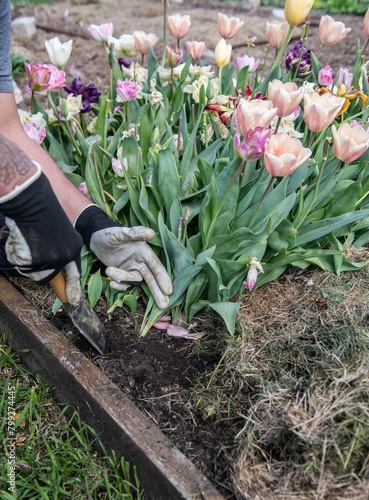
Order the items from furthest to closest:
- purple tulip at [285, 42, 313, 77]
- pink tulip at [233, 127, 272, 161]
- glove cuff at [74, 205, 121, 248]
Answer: purple tulip at [285, 42, 313, 77], glove cuff at [74, 205, 121, 248], pink tulip at [233, 127, 272, 161]

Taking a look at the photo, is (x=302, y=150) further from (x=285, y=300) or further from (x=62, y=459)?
(x=62, y=459)

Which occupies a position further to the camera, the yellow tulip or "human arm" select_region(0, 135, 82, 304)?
the yellow tulip

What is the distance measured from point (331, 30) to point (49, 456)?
5.77ft

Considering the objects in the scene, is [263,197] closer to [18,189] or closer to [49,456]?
[18,189]

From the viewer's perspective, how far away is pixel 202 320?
1.73 m

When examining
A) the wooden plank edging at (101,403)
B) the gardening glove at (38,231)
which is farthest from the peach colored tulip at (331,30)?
the wooden plank edging at (101,403)

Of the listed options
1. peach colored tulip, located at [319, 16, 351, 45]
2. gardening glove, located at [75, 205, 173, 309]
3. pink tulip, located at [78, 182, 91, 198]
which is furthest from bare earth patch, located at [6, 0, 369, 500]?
peach colored tulip, located at [319, 16, 351, 45]

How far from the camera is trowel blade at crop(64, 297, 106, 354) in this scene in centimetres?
161

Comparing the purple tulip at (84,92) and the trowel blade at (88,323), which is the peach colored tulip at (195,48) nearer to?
the purple tulip at (84,92)

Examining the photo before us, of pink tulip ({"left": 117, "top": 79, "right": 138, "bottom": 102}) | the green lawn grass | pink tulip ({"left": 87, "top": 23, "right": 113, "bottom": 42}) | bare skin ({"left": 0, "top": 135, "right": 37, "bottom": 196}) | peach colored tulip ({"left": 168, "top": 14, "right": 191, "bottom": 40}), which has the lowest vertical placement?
the green lawn grass

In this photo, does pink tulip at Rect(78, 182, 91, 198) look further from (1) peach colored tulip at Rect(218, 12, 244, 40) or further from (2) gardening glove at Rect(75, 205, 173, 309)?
(1) peach colored tulip at Rect(218, 12, 244, 40)

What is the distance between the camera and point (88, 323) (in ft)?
5.31

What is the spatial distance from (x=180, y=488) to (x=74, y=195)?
1.01 m

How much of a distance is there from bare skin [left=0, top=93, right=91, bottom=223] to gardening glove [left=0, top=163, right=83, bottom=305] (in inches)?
16.5
